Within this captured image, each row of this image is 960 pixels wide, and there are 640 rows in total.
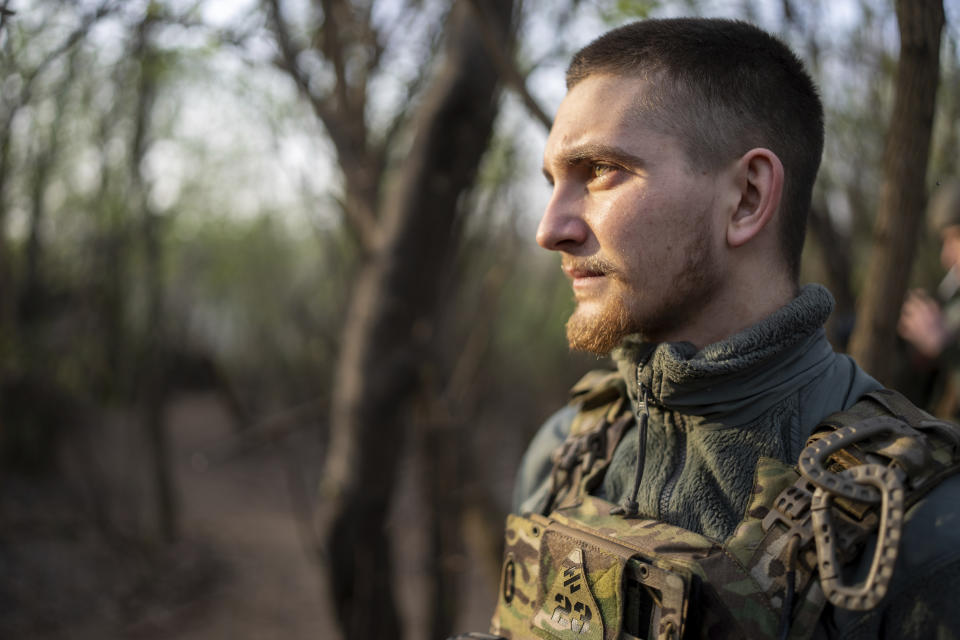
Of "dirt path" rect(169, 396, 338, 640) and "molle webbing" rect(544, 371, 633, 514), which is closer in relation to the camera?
"molle webbing" rect(544, 371, 633, 514)

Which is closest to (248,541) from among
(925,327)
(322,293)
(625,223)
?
(322,293)

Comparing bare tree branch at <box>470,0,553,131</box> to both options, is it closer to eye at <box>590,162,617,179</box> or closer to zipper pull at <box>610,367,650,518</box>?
eye at <box>590,162,617,179</box>

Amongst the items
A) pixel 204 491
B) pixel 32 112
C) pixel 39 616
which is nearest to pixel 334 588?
pixel 39 616

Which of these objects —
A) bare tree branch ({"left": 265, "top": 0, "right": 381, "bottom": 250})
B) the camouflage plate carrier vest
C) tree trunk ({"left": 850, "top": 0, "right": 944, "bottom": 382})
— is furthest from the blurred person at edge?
bare tree branch ({"left": 265, "top": 0, "right": 381, "bottom": 250})

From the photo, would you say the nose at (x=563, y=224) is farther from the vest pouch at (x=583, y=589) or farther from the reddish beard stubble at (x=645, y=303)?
the vest pouch at (x=583, y=589)

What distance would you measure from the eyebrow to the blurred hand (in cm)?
224

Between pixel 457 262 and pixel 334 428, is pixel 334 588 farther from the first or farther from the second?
pixel 457 262

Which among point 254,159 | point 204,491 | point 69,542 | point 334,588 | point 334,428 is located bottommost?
point 204,491

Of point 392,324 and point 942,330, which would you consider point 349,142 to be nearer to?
point 392,324

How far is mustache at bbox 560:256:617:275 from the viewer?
1372 mm

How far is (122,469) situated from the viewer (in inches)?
360

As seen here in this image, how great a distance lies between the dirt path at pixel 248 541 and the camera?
21.7 feet

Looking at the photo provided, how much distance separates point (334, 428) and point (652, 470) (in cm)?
268

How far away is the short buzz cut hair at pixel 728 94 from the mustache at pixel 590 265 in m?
0.22
